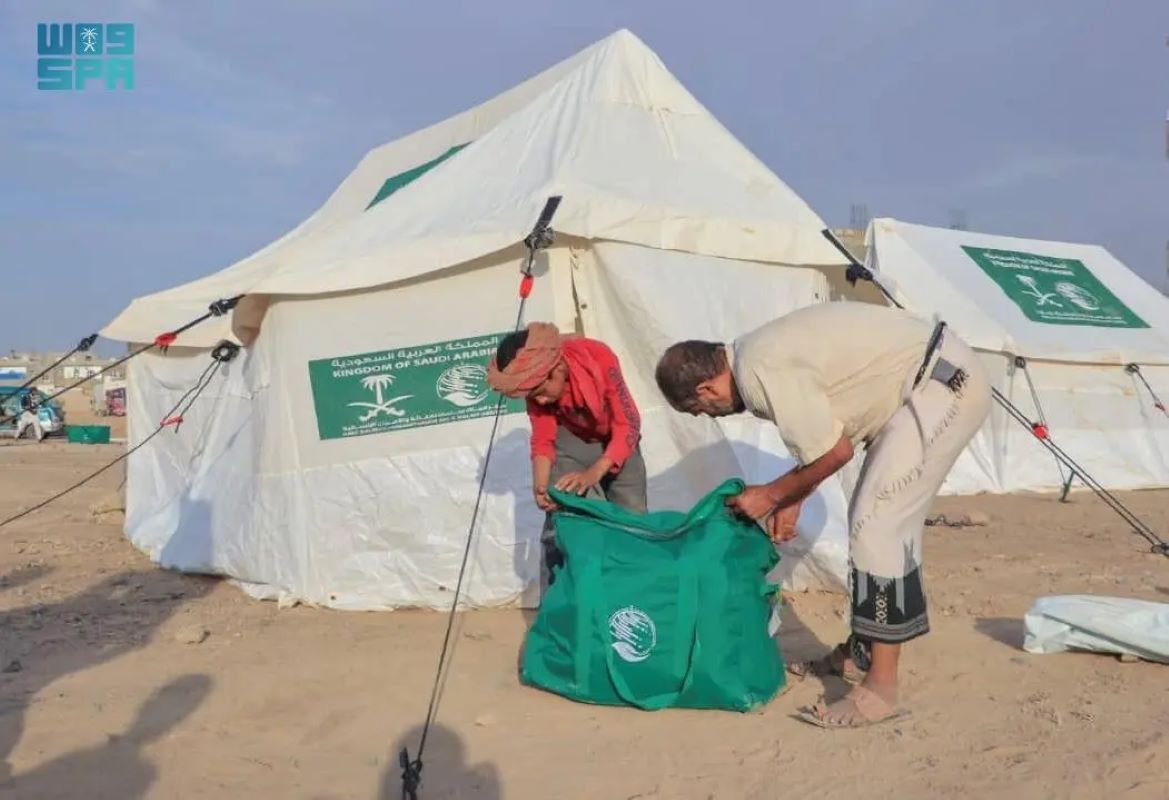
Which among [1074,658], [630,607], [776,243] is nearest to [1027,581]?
[1074,658]

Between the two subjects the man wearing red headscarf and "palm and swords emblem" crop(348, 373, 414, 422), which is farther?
"palm and swords emblem" crop(348, 373, 414, 422)

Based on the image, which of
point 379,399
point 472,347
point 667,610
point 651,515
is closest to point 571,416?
point 651,515

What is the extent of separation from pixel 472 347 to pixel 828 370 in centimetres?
222

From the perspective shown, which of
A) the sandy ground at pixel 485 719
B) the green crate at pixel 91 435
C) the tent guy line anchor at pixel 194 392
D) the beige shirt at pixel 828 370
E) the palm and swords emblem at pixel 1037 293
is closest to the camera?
the sandy ground at pixel 485 719

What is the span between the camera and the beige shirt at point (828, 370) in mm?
2908

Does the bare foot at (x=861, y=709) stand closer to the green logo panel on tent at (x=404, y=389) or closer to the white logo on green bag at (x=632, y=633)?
the white logo on green bag at (x=632, y=633)

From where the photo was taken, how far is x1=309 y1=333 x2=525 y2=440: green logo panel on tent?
15.9ft

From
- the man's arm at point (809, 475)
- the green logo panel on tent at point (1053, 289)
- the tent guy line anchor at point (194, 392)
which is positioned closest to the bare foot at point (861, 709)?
the man's arm at point (809, 475)

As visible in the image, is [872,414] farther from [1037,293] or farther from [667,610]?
[1037,293]

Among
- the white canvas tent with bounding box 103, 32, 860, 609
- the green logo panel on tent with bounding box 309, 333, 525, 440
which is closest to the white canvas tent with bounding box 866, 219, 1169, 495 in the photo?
the white canvas tent with bounding box 103, 32, 860, 609

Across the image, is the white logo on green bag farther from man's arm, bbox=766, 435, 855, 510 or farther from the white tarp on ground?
the white tarp on ground

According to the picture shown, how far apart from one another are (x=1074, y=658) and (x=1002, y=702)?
582 millimetres

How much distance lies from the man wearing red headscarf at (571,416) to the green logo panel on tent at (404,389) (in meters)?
0.97

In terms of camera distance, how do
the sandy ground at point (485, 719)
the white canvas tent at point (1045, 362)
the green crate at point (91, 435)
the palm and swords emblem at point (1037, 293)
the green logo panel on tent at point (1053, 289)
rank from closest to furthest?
the sandy ground at point (485, 719), the white canvas tent at point (1045, 362), the green logo panel on tent at point (1053, 289), the palm and swords emblem at point (1037, 293), the green crate at point (91, 435)
